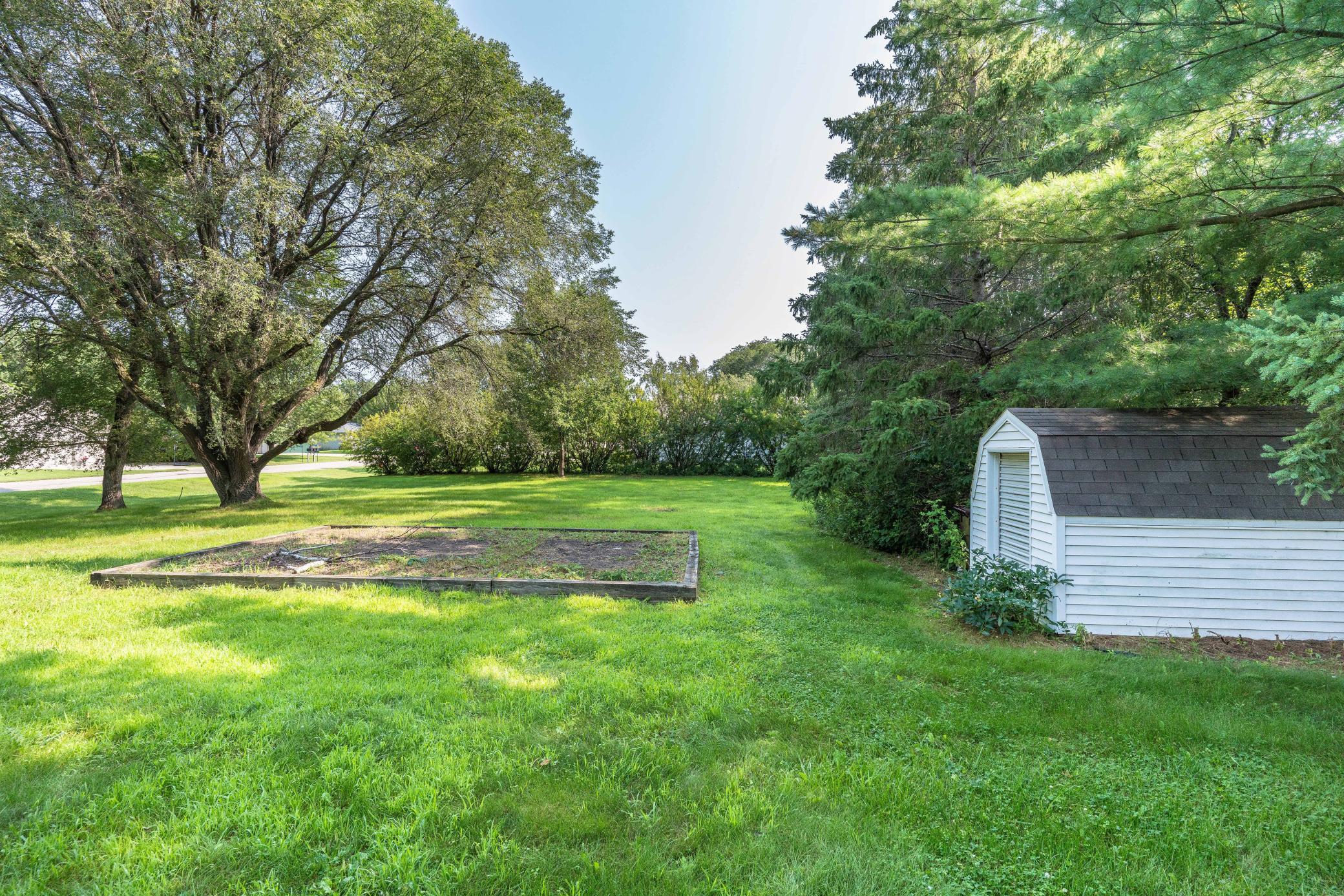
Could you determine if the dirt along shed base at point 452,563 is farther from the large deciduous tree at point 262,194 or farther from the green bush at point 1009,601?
the large deciduous tree at point 262,194

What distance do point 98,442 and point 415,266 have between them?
9.05 metres

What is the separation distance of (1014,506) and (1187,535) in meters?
1.41

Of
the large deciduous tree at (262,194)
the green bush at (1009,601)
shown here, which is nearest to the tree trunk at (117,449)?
the large deciduous tree at (262,194)

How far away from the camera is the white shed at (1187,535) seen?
4.33 m

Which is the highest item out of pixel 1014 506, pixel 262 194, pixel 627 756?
pixel 262 194

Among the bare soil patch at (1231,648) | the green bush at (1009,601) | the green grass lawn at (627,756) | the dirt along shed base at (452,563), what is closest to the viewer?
the green grass lawn at (627,756)

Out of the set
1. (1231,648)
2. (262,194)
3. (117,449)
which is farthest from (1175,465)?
(117,449)

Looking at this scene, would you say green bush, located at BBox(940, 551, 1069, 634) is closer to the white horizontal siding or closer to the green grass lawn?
the white horizontal siding

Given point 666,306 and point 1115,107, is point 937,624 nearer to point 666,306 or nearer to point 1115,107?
point 1115,107

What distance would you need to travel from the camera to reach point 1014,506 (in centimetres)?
567

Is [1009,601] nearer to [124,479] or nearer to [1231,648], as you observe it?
[1231,648]

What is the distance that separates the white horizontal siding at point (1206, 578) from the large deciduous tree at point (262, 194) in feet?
34.6

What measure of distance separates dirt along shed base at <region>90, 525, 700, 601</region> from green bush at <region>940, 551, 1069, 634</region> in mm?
2559

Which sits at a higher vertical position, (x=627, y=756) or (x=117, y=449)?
(x=117, y=449)
